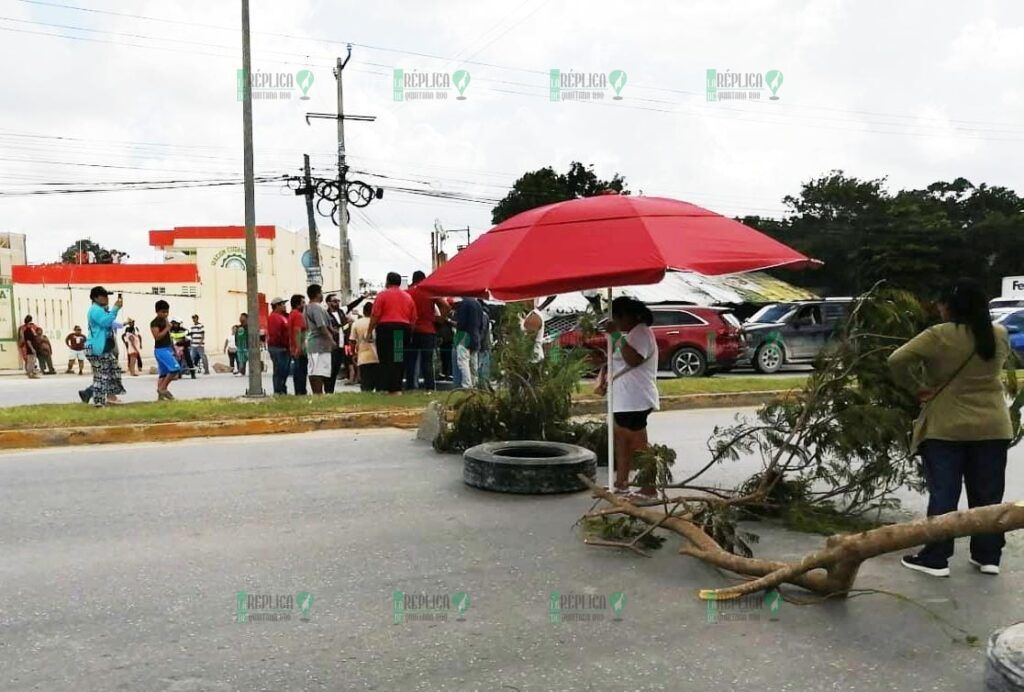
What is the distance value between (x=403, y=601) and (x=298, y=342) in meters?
8.18

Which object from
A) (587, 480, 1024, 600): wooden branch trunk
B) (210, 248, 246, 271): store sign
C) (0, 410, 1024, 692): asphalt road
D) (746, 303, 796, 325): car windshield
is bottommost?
(0, 410, 1024, 692): asphalt road

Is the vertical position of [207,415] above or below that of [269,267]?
below

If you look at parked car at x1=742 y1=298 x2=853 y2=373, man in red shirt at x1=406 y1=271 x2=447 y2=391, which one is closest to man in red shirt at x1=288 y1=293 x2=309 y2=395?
man in red shirt at x1=406 y1=271 x2=447 y2=391

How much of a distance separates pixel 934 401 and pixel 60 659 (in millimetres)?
4317

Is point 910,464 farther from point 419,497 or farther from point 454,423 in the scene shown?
point 454,423

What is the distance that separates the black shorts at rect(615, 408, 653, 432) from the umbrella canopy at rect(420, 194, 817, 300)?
1442 mm

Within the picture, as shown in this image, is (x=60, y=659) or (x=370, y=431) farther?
(x=370, y=431)

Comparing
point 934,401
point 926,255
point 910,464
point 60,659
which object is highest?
point 926,255

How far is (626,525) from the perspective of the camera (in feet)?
15.7

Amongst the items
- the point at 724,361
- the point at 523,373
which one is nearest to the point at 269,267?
the point at 724,361

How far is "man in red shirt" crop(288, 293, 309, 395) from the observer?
452 inches

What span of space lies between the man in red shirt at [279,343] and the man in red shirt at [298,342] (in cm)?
14

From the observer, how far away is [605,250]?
441 cm

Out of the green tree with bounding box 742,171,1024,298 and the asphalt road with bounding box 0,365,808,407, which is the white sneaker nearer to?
the asphalt road with bounding box 0,365,808,407
